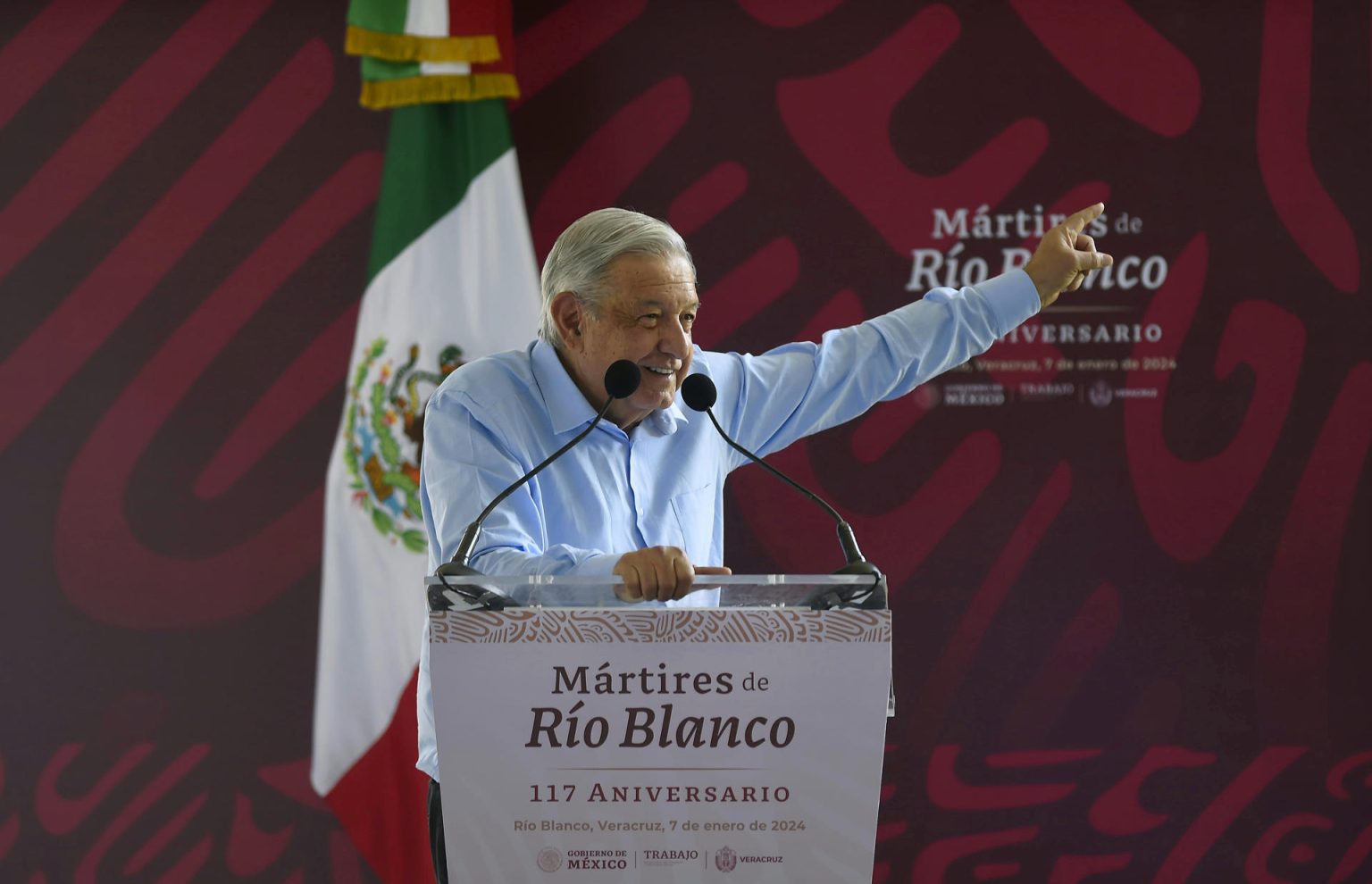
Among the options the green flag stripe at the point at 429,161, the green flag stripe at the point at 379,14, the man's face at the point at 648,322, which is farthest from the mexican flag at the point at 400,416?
the man's face at the point at 648,322

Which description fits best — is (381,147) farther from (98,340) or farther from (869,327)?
(869,327)

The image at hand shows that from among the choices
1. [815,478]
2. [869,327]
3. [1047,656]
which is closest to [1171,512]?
[1047,656]

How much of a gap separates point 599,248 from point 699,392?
1.07 ft

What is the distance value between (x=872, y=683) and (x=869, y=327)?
0.90 metres

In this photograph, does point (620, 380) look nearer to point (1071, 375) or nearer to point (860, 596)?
point (860, 596)

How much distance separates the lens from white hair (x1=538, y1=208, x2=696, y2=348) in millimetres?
1679

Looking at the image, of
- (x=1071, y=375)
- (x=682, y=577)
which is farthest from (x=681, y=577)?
(x=1071, y=375)

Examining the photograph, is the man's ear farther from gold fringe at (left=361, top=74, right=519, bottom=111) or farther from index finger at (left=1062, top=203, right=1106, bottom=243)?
gold fringe at (left=361, top=74, right=519, bottom=111)

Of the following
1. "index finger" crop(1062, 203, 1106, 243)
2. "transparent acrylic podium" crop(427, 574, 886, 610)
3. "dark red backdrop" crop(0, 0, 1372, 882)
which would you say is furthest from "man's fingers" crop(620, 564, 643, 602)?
"dark red backdrop" crop(0, 0, 1372, 882)

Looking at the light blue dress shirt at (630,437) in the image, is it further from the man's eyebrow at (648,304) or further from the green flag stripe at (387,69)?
the green flag stripe at (387,69)

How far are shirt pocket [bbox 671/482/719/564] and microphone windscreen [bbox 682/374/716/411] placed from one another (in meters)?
0.32

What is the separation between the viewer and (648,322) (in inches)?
65.2

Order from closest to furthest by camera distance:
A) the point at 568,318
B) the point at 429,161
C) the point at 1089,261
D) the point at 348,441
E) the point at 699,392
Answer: the point at 699,392
the point at 568,318
the point at 1089,261
the point at 429,161
the point at 348,441

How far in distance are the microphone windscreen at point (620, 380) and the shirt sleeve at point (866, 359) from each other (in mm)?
454
